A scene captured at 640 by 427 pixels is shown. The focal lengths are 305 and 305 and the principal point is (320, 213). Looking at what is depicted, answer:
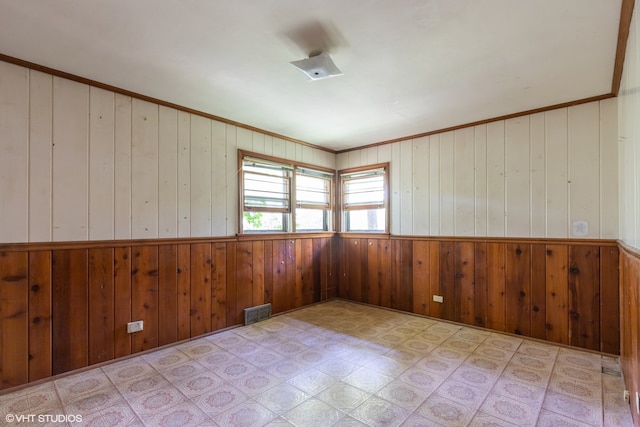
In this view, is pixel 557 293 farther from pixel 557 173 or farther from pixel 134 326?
pixel 134 326

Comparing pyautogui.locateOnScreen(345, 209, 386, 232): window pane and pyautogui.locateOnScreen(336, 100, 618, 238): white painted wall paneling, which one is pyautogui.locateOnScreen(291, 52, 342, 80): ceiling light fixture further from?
pyautogui.locateOnScreen(345, 209, 386, 232): window pane

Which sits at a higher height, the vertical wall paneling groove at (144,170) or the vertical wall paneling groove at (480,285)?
the vertical wall paneling groove at (144,170)

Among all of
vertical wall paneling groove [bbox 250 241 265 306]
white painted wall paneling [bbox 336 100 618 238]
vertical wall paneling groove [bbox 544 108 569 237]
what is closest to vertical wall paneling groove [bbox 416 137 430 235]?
white painted wall paneling [bbox 336 100 618 238]

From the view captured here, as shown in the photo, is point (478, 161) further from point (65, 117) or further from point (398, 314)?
point (65, 117)

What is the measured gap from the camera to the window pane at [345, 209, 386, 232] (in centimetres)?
460

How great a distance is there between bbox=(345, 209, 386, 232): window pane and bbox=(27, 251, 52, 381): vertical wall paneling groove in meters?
3.73

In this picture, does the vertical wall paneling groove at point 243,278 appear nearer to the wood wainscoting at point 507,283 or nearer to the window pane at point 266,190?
the window pane at point 266,190

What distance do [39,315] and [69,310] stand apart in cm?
18

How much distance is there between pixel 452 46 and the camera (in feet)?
6.95

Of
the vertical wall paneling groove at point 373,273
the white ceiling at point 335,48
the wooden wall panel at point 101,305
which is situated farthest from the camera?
the vertical wall paneling groove at point 373,273

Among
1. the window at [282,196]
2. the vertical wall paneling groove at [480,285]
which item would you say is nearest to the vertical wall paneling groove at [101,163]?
the window at [282,196]

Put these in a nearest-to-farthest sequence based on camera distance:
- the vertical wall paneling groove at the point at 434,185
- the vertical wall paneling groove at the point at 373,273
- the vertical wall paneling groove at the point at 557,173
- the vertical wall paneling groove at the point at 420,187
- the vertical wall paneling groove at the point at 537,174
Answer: the vertical wall paneling groove at the point at 557,173
the vertical wall paneling groove at the point at 537,174
the vertical wall paneling groove at the point at 434,185
the vertical wall paneling groove at the point at 420,187
the vertical wall paneling groove at the point at 373,273

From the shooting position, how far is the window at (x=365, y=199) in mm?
4555

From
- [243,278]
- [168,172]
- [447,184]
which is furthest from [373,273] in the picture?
[168,172]
